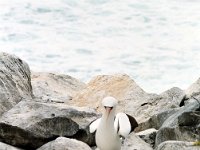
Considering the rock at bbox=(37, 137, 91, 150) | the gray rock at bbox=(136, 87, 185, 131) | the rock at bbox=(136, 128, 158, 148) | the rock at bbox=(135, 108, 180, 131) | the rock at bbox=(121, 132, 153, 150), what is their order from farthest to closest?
1. the gray rock at bbox=(136, 87, 185, 131)
2. the rock at bbox=(135, 108, 180, 131)
3. the rock at bbox=(136, 128, 158, 148)
4. the rock at bbox=(121, 132, 153, 150)
5. the rock at bbox=(37, 137, 91, 150)

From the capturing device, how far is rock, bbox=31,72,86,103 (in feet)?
49.6

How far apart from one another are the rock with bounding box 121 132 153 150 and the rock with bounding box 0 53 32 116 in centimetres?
202

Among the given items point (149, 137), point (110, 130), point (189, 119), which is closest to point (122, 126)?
point (110, 130)

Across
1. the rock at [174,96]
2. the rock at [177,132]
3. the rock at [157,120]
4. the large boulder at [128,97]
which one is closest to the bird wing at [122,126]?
the rock at [177,132]

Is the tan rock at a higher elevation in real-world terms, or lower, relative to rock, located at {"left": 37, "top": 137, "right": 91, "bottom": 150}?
lower

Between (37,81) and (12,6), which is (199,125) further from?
(12,6)

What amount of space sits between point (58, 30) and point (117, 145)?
30359 millimetres

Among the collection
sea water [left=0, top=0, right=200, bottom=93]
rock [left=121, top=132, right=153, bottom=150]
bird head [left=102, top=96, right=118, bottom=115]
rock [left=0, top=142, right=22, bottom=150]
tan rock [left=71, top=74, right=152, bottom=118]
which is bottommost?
sea water [left=0, top=0, right=200, bottom=93]

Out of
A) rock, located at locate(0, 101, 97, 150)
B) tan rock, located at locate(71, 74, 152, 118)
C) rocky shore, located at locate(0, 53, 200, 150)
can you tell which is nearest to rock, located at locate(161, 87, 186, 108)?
rocky shore, located at locate(0, 53, 200, 150)

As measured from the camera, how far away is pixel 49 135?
10.1m

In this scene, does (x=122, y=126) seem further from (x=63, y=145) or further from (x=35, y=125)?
(x=35, y=125)

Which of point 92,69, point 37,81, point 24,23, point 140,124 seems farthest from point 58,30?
point 140,124

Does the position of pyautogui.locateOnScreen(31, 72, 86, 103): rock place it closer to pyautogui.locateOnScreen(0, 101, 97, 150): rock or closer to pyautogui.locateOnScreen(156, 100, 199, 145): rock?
pyautogui.locateOnScreen(0, 101, 97, 150): rock

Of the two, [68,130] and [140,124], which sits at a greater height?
[68,130]
